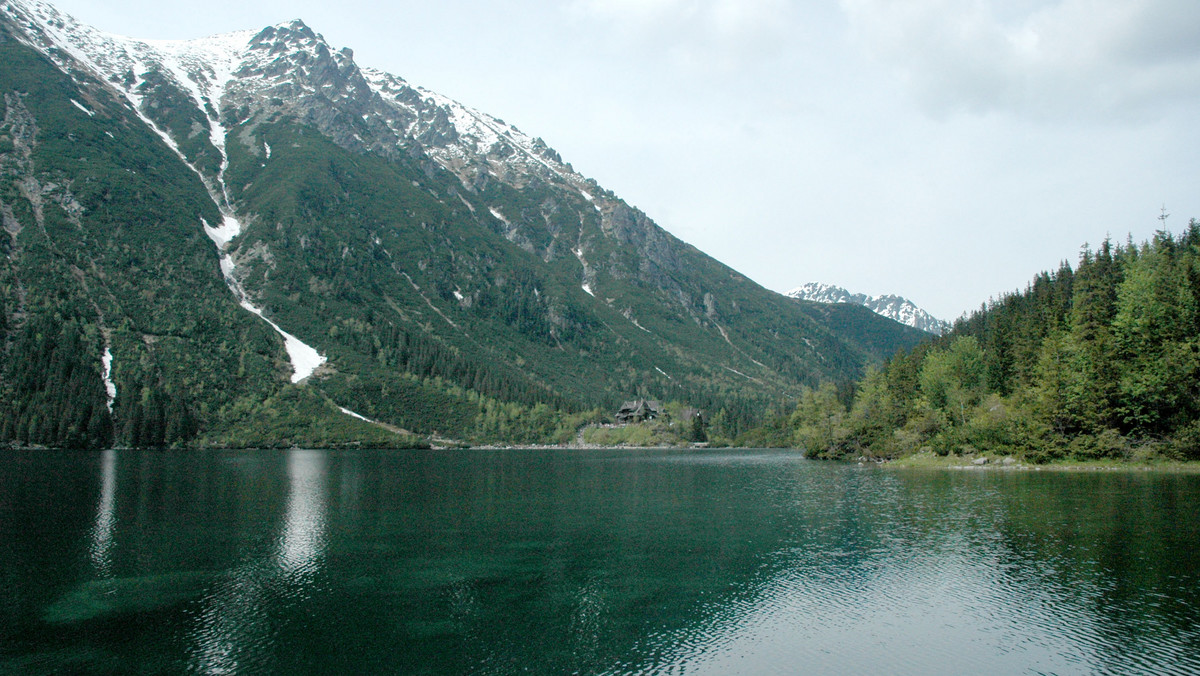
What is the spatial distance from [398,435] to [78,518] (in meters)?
136

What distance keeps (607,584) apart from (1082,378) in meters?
73.7

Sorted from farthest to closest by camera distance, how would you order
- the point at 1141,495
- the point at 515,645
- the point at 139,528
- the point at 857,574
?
1. the point at 1141,495
2. the point at 139,528
3. the point at 857,574
4. the point at 515,645

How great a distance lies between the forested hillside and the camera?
241 ft

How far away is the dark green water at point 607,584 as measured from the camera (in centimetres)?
2236

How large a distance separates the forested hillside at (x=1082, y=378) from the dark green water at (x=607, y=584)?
16823 mm

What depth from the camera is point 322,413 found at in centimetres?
17862

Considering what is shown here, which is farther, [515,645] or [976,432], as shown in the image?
[976,432]

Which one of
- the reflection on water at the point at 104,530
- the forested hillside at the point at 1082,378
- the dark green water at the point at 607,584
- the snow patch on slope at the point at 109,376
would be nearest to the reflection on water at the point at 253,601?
the dark green water at the point at 607,584

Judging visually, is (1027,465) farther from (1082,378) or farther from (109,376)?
(109,376)

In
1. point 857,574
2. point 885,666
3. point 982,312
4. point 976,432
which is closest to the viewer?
point 885,666

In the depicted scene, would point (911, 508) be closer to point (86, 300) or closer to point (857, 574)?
point (857, 574)

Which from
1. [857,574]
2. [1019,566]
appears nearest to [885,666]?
[857,574]

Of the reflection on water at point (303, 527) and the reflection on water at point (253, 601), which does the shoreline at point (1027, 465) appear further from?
the reflection on water at point (253, 601)

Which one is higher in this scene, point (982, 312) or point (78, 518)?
point (982, 312)
